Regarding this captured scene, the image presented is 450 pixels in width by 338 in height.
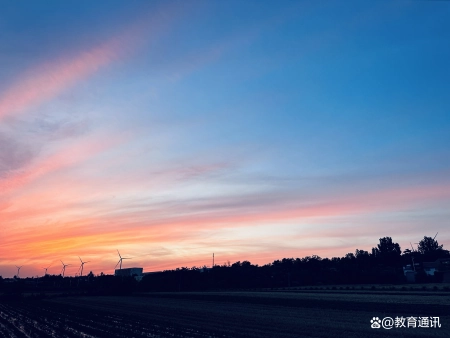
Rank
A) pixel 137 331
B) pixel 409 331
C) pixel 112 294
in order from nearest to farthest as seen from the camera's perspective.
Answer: pixel 409 331 → pixel 137 331 → pixel 112 294

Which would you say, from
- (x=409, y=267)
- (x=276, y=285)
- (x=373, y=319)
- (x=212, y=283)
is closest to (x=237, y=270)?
(x=212, y=283)

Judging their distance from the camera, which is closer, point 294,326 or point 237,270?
point 294,326

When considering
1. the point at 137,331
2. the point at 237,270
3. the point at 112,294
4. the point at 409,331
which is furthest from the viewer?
the point at 237,270

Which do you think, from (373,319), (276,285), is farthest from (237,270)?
(373,319)

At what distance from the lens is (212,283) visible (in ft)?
575

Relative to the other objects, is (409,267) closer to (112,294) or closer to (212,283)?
(212,283)

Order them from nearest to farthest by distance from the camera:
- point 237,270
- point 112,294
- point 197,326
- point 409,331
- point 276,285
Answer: point 409,331, point 197,326, point 112,294, point 276,285, point 237,270

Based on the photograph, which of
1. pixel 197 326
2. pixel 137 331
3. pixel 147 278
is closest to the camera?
pixel 137 331

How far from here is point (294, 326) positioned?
113ft

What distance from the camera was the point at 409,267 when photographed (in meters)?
181

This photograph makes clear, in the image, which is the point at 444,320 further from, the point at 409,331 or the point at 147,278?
the point at 147,278

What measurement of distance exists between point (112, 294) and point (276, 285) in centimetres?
6469

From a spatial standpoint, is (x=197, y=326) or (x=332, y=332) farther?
(x=197, y=326)

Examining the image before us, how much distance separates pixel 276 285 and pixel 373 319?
423 ft
